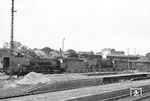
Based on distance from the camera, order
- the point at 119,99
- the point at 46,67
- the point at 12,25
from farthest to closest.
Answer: the point at 46,67
the point at 12,25
the point at 119,99

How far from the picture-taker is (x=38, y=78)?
2606 cm

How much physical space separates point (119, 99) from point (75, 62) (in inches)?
1212

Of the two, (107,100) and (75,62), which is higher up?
(75,62)

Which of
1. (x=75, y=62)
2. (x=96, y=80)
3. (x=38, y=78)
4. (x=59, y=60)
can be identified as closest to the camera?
(x=38, y=78)

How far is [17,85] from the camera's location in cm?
2453

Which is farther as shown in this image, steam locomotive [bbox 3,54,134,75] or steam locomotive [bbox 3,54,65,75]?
steam locomotive [bbox 3,54,134,75]

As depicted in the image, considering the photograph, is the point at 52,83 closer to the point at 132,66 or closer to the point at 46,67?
the point at 46,67

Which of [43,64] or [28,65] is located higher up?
[43,64]

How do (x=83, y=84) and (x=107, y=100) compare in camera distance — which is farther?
(x=83, y=84)

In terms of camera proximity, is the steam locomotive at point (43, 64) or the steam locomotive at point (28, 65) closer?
the steam locomotive at point (28, 65)

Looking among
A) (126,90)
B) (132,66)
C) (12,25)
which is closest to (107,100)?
(126,90)

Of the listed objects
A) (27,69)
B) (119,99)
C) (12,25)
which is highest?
(12,25)

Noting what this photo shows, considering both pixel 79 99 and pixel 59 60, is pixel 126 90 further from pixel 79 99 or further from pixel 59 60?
pixel 59 60

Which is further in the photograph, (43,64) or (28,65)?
(43,64)
